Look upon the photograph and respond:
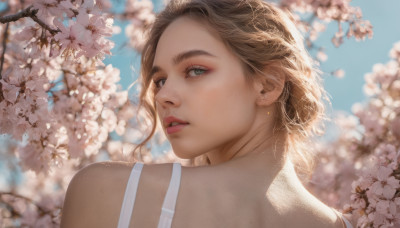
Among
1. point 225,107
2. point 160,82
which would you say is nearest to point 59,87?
point 160,82

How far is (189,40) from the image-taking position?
6.38 feet

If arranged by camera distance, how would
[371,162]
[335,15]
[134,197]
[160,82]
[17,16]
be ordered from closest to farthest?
1. [134,197]
2. [17,16]
3. [160,82]
4. [371,162]
5. [335,15]

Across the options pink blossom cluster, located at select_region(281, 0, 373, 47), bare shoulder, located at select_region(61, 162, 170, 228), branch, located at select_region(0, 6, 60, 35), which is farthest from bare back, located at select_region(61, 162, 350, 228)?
pink blossom cluster, located at select_region(281, 0, 373, 47)

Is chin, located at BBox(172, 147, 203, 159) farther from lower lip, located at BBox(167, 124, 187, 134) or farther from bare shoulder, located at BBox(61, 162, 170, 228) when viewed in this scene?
bare shoulder, located at BBox(61, 162, 170, 228)

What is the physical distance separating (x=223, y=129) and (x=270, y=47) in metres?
0.44

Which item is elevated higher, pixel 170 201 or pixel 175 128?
pixel 175 128

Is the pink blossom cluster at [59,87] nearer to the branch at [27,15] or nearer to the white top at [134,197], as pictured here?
the branch at [27,15]

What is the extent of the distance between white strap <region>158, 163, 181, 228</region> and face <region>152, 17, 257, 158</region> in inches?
16.5

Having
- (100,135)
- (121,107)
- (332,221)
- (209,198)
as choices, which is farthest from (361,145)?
(209,198)

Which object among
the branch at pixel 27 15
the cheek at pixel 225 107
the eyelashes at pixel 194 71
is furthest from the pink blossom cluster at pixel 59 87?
the cheek at pixel 225 107

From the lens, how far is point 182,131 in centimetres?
187

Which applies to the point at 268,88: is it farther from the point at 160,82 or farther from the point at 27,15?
the point at 27,15

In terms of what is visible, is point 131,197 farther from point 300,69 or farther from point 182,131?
point 300,69

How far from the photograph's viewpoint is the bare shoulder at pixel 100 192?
54.7 inches
